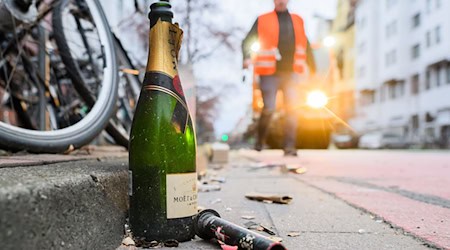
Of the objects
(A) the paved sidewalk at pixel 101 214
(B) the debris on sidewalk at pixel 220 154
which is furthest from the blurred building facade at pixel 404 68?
(A) the paved sidewalk at pixel 101 214

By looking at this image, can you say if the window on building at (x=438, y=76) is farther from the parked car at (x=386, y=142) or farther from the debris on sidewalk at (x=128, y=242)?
the debris on sidewalk at (x=128, y=242)

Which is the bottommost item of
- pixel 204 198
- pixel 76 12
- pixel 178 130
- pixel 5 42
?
pixel 204 198

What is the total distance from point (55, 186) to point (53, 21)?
2.28 metres

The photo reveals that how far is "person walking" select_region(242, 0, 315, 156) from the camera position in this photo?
6.08 m

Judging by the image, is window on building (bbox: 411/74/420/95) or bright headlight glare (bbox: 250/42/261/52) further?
window on building (bbox: 411/74/420/95)

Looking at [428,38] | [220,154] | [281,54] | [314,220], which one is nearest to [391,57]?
[428,38]

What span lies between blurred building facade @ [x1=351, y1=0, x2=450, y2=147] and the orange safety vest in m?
19.6

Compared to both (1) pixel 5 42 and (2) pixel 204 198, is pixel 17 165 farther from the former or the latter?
(1) pixel 5 42

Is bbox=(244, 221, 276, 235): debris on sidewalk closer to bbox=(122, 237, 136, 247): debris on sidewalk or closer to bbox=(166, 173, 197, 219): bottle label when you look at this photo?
bbox=(166, 173, 197, 219): bottle label

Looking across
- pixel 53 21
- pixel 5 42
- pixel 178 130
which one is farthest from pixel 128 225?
pixel 5 42

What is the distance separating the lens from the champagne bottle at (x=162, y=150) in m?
1.36

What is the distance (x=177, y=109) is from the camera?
1470 millimetres

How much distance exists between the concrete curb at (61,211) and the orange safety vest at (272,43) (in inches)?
192

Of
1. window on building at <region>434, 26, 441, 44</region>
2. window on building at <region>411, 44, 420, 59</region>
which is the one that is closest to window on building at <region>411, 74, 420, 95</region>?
window on building at <region>411, 44, 420, 59</region>
